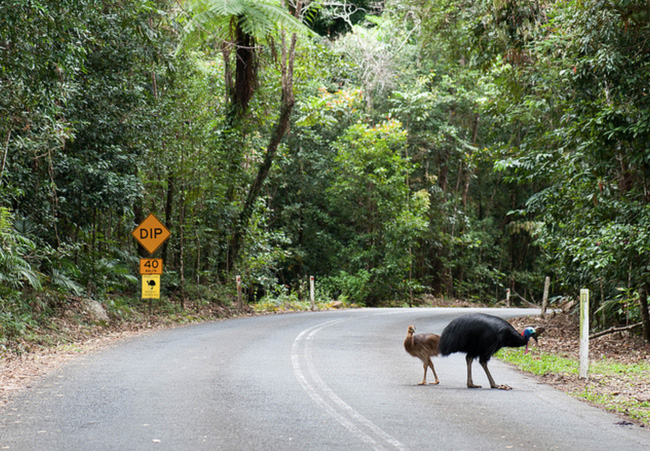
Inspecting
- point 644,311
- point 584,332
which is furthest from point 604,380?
point 644,311

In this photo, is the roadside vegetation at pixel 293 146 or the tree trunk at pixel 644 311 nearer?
the roadside vegetation at pixel 293 146

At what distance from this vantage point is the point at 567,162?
49.9ft

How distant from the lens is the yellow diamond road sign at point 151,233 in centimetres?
1867

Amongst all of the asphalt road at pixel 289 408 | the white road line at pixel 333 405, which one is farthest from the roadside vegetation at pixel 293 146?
the white road line at pixel 333 405

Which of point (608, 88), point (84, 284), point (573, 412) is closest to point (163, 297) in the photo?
point (84, 284)

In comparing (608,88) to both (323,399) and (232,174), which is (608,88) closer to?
(323,399)

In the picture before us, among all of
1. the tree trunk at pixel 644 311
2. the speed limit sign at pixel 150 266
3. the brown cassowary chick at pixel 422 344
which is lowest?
the brown cassowary chick at pixel 422 344

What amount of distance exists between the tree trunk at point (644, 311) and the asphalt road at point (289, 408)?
3.64m

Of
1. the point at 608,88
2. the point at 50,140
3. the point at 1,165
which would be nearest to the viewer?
the point at 608,88

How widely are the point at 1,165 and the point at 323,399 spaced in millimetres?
9339

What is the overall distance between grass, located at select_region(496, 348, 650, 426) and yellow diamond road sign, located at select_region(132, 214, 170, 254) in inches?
389

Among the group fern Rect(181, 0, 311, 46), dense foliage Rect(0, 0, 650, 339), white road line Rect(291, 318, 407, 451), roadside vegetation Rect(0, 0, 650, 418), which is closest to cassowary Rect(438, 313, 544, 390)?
roadside vegetation Rect(0, 0, 650, 418)

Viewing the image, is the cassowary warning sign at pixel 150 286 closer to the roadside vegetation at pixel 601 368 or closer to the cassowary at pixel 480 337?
the roadside vegetation at pixel 601 368

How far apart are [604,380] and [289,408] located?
529 cm
